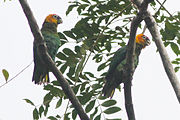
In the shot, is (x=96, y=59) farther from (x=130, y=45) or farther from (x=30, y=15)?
(x=30, y=15)

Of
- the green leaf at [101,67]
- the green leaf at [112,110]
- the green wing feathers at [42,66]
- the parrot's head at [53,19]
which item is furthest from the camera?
the parrot's head at [53,19]

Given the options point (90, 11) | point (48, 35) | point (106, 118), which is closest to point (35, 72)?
point (48, 35)

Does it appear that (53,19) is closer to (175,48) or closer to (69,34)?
(69,34)

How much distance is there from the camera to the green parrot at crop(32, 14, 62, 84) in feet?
13.1

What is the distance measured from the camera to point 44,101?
9.77ft

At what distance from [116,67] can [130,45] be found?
137cm

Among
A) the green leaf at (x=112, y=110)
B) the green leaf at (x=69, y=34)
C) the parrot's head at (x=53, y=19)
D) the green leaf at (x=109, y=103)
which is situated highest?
the parrot's head at (x=53, y=19)

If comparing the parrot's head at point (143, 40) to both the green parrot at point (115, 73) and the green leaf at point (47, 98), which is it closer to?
the green parrot at point (115, 73)

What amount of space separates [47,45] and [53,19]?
0.82 metres

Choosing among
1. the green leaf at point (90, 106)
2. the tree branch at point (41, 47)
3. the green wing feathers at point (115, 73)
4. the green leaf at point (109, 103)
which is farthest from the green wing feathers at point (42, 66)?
the tree branch at point (41, 47)

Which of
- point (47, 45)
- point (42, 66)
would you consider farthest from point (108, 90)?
point (47, 45)

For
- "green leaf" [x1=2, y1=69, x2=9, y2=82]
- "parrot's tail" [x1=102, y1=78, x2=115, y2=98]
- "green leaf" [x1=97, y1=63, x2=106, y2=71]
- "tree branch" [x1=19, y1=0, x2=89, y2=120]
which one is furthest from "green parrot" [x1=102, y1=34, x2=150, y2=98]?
"green leaf" [x1=2, y1=69, x2=9, y2=82]

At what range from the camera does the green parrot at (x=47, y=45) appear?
3998 millimetres

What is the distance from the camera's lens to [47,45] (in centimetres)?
432
